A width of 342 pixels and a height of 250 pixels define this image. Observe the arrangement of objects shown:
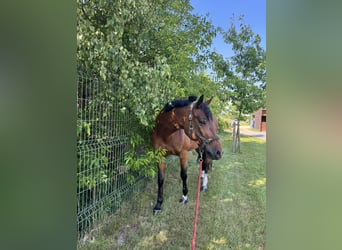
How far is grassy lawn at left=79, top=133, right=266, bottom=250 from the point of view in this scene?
1195 mm

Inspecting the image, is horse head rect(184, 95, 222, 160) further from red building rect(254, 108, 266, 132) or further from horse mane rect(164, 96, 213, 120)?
red building rect(254, 108, 266, 132)

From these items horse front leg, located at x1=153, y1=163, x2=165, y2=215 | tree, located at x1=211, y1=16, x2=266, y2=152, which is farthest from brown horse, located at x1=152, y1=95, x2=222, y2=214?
tree, located at x1=211, y1=16, x2=266, y2=152

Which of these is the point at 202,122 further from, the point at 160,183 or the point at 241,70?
the point at 160,183

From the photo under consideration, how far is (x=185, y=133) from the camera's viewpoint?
1.57m

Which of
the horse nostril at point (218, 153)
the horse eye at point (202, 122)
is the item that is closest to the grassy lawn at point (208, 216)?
the horse nostril at point (218, 153)

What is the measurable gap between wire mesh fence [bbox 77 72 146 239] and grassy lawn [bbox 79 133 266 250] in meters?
0.11

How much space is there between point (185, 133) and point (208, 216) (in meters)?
0.51

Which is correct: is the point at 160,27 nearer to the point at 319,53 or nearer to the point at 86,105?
the point at 86,105

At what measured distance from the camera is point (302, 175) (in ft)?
1.80

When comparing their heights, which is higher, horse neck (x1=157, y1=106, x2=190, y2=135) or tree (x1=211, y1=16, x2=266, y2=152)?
tree (x1=211, y1=16, x2=266, y2=152)

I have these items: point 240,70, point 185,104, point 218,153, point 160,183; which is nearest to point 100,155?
point 160,183

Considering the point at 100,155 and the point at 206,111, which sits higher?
the point at 206,111

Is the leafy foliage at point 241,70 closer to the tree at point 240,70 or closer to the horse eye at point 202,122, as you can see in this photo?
the tree at point 240,70

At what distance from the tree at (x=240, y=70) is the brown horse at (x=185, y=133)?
0.14m
